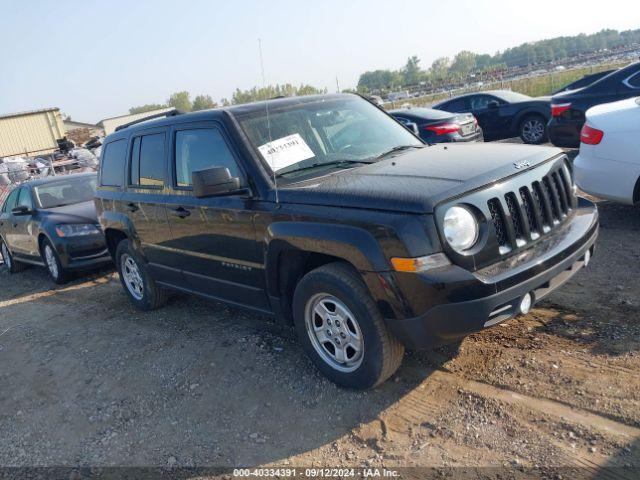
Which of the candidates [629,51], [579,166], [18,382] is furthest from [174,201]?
[629,51]

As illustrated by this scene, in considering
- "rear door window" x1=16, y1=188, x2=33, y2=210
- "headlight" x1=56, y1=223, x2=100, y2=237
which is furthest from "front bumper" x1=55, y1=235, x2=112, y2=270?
"rear door window" x1=16, y1=188, x2=33, y2=210

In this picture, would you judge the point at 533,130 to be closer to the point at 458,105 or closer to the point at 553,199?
the point at 458,105

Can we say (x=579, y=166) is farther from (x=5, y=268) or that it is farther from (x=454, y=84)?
(x=454, y=84)

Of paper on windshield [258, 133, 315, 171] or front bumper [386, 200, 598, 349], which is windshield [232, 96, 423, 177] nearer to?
paper on windshield [258, 133, 315, 171]

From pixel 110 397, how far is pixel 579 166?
5198 mm

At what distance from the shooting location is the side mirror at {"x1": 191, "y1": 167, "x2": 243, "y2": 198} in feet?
12.4

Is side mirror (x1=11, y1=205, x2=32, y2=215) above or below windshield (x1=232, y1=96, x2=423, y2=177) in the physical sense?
below

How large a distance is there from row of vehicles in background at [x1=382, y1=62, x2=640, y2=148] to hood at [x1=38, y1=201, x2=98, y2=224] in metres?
5.14

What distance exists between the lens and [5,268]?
11.5 metres

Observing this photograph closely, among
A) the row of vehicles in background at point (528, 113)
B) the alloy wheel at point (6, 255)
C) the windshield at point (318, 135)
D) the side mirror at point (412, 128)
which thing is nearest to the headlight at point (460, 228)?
the windshield at point (318, 135)

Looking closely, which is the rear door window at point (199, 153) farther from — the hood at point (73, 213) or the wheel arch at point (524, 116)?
the wheel arch at point (524, 116)

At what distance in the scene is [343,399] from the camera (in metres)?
3.66

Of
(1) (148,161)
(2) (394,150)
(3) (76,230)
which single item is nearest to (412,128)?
(2) (394,150)

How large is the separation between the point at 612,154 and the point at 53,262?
797 cm
